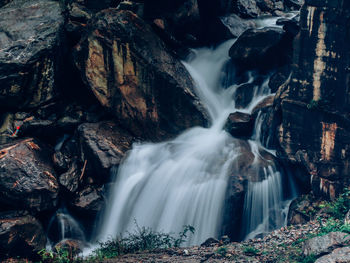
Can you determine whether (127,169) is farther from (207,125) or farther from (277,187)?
(277,187)

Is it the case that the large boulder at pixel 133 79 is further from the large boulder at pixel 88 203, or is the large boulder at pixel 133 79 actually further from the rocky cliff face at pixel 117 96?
the large boulder at pixel 88 203

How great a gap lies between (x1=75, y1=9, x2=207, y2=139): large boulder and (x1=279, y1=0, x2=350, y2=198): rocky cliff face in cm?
309

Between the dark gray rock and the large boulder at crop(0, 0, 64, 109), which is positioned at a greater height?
the large boulder at crop(0, 0, 64, 109)

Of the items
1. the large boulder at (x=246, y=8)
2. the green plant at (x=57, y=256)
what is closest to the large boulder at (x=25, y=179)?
the green plant at (x=57, y=256)

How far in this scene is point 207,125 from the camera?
1121 centimetres

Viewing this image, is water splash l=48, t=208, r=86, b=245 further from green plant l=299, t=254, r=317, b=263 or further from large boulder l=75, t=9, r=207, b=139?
green plant l=299, t=254, r=317, b=263

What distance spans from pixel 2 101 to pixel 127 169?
4.16 meters

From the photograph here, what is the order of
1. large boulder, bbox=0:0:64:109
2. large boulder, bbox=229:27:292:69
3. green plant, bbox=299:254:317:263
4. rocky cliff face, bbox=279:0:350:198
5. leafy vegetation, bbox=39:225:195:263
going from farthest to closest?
large boulder, bbox=229:27:292:69
large boulder, bbox=0:0:64:109
rocky cliff face, bbox=279:0:350:198
leafy vegetation, bbox=39:225:195:263
green plant, bbox=299:254:317:263

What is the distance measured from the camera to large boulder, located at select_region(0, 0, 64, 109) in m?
10.2

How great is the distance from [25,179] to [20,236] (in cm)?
139

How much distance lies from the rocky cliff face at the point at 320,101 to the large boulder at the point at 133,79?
309cm

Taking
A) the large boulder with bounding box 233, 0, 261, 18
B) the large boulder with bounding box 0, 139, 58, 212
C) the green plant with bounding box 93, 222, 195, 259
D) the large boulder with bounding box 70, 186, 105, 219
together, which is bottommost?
the green plant with bounding box 93, 222, 195, 259

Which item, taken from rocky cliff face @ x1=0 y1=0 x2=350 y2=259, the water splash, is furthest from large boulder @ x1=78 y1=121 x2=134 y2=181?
the water splash

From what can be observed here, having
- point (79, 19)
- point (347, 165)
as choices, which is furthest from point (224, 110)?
point (79, 19)
